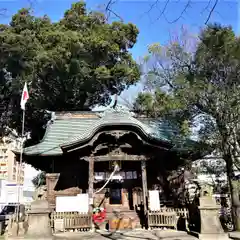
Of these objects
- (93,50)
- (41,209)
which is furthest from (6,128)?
(41,209)

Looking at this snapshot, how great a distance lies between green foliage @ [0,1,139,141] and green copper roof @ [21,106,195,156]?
5.00 metres

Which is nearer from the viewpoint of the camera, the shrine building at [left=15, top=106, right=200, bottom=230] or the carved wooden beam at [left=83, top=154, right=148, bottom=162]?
the shrine building at [left=15, top=106, right=200, bottom=230]

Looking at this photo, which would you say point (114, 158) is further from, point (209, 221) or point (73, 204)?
point (209, 221)

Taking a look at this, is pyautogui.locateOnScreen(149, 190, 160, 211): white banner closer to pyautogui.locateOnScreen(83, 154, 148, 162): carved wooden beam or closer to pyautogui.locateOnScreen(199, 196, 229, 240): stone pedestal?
pyautogui.locateOnScreen(83, 154, 148, 162): carved wooden beam

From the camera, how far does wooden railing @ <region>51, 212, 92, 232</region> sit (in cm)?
1311

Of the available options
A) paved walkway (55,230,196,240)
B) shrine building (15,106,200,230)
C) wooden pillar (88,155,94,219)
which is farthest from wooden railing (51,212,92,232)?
shrine building (15,106,200,230)

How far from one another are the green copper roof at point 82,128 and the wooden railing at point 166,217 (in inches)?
132

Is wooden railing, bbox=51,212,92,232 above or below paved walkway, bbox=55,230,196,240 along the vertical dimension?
above

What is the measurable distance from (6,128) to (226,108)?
1941 centimetres

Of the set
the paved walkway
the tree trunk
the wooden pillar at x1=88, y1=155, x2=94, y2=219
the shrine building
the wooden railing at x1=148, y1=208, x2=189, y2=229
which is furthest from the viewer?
the shrine building

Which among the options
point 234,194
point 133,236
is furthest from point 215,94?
point 133,236

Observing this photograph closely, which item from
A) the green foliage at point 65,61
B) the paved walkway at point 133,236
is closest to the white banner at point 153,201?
the paved walkway at point 133,236

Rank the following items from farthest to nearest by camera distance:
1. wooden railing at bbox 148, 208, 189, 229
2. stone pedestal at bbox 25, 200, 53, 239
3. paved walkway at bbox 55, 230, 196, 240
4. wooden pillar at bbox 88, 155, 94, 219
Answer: wooden pillar at bbox 88, 155, 94, 219, wooden railing at bbox 148, 208, 189, 229, paved walkway at bbox 55, 230, 196, 240, stone pedestal at bbox 25, 200, 53, 239

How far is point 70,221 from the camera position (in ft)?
43.4
